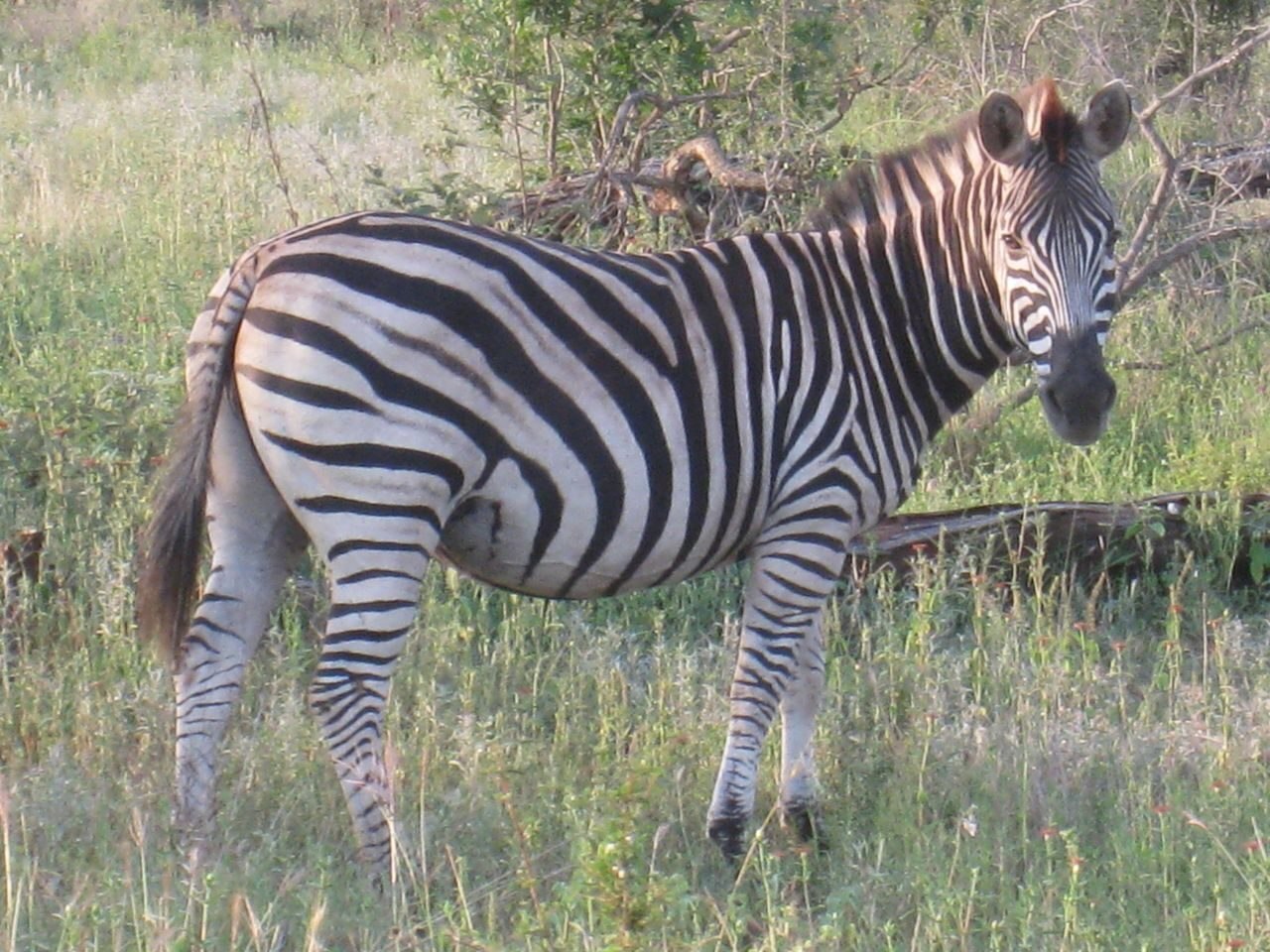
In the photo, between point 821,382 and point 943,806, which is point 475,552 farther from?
point 943,806

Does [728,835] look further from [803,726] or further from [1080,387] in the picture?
[1080,387]

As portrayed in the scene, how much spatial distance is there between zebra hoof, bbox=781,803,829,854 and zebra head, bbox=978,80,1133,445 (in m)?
1.30

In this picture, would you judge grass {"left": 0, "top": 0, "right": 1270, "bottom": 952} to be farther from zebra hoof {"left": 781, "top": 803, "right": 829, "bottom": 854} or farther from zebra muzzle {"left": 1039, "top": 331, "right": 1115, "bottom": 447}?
zebra muzzle {"left": 1039, "top": 331, "right": 1115, "bottom": 447}

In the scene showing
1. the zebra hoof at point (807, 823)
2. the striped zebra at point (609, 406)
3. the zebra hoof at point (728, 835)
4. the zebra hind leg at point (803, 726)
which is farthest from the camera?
the zebra hind leg at point (803, 726)

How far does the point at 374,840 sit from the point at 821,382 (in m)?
1.70

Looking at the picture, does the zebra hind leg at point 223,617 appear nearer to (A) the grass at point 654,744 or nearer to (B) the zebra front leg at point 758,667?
(A) the grass at point 654,744

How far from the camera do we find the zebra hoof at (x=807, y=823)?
4586 mm

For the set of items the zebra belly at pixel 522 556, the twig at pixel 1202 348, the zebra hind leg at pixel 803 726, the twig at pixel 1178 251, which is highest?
the twig at pixel 1178 251

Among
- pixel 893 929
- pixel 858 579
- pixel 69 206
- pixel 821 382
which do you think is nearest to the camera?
pixel 893 929

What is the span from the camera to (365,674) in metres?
4.02

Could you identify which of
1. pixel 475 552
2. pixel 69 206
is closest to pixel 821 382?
pixel 475 552

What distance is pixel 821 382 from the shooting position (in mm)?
4430

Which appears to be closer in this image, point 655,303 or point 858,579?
point 655,303

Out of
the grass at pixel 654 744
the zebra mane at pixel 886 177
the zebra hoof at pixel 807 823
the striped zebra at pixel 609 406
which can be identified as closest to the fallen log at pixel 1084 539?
the grass at pixel 654 744
